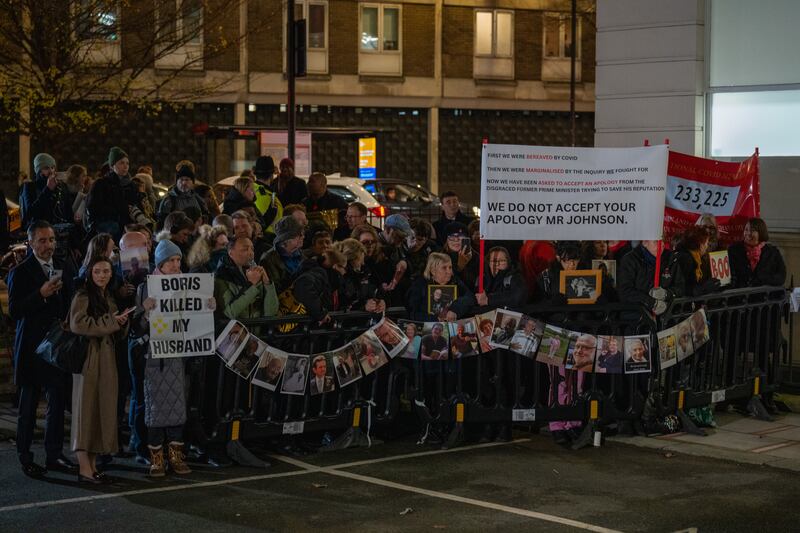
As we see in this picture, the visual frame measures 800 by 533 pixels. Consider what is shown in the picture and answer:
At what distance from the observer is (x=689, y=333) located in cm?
A: 1059

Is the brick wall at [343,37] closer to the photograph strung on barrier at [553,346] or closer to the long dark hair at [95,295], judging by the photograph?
the photograph strung on barrier at [553,346]

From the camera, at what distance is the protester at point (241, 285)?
941 centimetres

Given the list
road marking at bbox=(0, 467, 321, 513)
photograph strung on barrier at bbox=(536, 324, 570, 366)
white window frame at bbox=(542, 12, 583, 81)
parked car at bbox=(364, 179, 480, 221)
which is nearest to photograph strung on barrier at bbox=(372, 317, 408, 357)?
photograph strung on barrier at bbox=(536, 324, 570, 366)

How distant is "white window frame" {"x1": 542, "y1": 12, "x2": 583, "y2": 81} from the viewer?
147 ft

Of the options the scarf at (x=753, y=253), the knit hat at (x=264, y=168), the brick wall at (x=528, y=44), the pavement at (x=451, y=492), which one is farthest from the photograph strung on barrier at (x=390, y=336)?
the brick wall at (x=528, y=44)

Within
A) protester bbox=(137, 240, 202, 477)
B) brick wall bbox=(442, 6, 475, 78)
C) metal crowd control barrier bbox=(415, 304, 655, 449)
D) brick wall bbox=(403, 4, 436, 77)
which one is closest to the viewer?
protester bbox=(137, 240, 202, 477)

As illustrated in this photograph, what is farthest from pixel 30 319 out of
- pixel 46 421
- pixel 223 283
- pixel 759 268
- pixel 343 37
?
pixel 343 37

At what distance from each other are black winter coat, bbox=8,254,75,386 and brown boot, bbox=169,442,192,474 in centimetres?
98

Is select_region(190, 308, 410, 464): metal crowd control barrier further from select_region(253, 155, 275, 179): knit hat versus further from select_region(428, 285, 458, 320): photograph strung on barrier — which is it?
select_region(253, 155, 275, 179): knit hat

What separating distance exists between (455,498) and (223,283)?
249 cm

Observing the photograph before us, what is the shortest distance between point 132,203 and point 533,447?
5.88 metres

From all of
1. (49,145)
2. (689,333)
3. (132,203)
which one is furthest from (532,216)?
(49,145)

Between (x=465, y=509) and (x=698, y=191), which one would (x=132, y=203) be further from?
(x=465, y=509)

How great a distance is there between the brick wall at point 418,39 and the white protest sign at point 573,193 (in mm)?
32873
